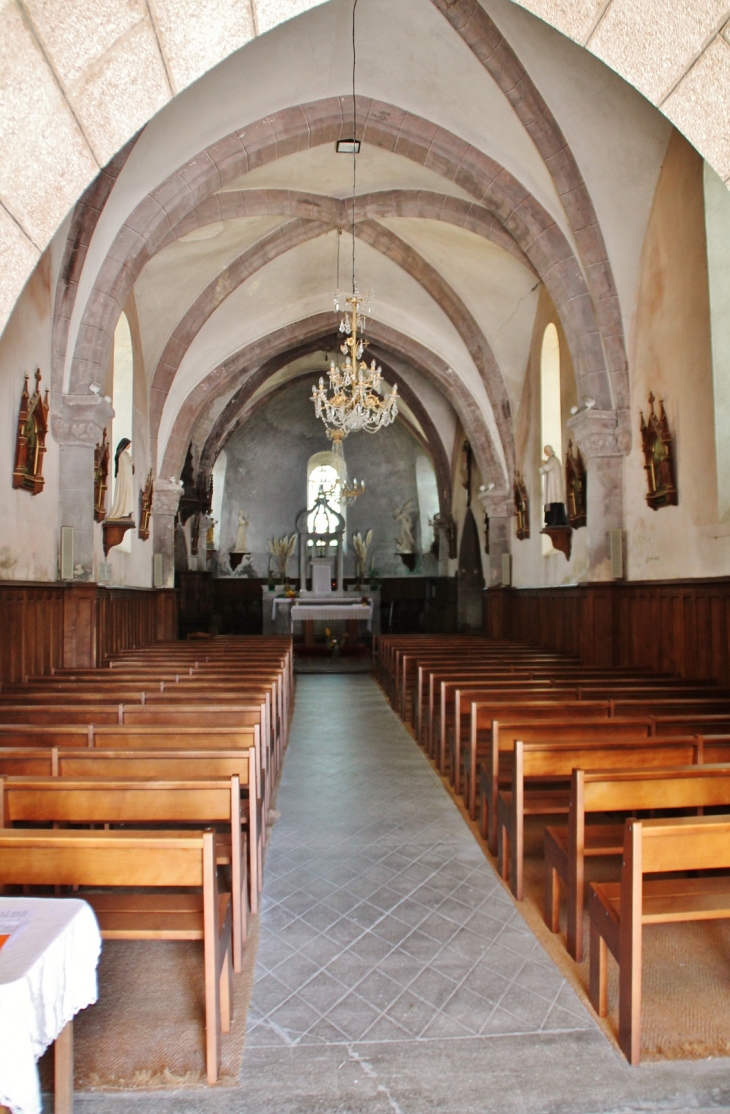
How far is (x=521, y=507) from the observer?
1609 cm

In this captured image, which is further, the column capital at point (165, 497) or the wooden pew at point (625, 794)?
the column capital at point (165, 497)

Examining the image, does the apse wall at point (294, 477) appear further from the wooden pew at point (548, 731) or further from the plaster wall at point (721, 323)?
the wooden pew at point (548, 731)

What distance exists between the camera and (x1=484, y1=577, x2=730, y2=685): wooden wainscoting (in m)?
8.25

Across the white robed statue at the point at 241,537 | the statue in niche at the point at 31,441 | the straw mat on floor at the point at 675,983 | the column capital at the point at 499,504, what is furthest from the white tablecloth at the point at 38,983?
the white robed statue at the point at 241,537

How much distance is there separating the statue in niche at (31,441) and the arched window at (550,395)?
883 cm

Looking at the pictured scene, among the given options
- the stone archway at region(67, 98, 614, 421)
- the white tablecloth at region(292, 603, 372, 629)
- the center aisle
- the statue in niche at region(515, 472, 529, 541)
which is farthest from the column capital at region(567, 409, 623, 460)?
the white tablecloth at region(292, 603, 372, 629)

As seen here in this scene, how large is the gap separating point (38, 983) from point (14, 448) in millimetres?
7356

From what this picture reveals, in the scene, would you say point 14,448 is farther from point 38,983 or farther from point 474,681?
point 38,983

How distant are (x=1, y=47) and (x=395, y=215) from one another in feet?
36.8

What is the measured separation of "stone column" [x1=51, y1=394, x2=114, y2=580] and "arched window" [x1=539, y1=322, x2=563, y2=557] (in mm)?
8054

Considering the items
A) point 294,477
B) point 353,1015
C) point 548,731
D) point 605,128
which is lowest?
point 353,1015

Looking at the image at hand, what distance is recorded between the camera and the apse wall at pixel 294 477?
27469mm

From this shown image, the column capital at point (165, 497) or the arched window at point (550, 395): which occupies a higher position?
the arched window at point (550, 395)

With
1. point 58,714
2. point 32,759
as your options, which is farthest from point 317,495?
point 32,759
